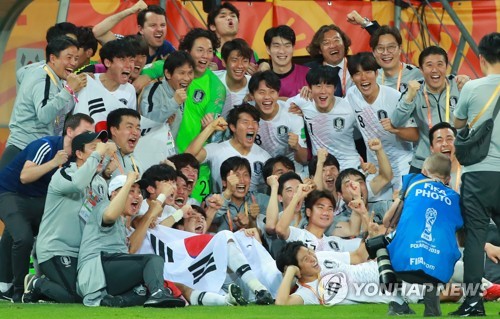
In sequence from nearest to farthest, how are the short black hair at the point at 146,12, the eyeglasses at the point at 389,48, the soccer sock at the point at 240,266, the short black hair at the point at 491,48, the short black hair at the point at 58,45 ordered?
the short black hair at the point at 491,48 → the soccer sock at the point at 240,266 → the short black hair at the point at 58,45 → the short black hair at the point at 146,12 → the eyeglasses at the point at 389,48

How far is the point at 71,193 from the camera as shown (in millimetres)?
11672

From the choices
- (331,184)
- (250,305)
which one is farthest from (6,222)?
(331,184)

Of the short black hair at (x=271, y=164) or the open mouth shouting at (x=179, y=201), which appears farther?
the short black hair at (x=271, y=164)

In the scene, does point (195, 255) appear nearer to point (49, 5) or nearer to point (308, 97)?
point (308, 97)

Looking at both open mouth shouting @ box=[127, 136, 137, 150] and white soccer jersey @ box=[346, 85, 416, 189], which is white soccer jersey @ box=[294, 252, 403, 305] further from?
open mouth shouting @ box=[127, 136, 137, 150]

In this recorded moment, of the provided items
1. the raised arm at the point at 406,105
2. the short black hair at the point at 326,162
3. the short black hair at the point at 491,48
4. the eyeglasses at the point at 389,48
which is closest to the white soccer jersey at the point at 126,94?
the short black hair at the point at 326,162

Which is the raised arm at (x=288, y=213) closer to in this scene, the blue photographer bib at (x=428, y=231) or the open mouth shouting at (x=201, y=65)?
the open mouth shouting at (x=201, y=65)

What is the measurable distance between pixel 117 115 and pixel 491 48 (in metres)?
4.19

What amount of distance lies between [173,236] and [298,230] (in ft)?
4.69

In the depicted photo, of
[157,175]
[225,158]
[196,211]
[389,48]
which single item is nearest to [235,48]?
[225,158]

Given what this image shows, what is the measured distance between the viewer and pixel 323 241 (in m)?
12.9

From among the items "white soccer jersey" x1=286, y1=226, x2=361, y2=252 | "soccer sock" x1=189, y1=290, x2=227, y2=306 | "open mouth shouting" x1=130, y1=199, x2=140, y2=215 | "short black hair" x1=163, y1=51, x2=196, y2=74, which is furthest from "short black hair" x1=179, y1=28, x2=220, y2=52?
"soccer sock" x1=189, y1=290, x2=227, y2=306

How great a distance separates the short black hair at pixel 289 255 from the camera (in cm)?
1199

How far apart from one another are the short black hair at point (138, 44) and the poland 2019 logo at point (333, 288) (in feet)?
11.2
